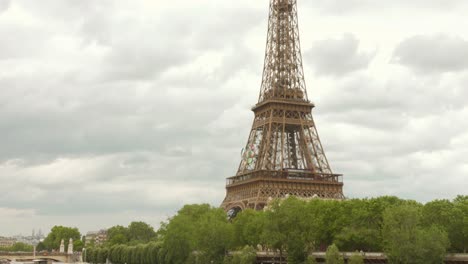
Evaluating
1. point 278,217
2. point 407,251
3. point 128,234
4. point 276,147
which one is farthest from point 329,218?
point 128,234

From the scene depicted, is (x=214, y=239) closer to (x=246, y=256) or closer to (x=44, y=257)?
(x=246, y=256)

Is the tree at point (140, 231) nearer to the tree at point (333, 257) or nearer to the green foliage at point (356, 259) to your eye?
the tree at point (333, 257)

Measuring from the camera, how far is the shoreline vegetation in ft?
196

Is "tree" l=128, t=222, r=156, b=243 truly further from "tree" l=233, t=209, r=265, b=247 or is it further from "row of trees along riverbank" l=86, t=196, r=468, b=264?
"tree" l=233, t=209, r=265, b=247

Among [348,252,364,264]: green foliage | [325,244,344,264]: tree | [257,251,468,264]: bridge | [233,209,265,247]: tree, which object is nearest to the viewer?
[257,251,468,264]: bridge

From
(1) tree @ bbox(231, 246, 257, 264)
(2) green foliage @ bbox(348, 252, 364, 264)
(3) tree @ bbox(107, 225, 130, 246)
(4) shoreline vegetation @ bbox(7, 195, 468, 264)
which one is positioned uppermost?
(3) tree @ bbox(107, 225, 130, 246)

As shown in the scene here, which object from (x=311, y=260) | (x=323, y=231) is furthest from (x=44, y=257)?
(x=311, y=260)

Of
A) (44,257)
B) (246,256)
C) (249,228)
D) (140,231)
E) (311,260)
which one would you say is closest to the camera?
(311,260)

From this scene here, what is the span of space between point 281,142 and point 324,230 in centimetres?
2965

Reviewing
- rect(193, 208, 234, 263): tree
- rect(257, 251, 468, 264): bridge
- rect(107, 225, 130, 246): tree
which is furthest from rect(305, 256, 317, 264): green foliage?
rect(107, 225, 130, 246): tree

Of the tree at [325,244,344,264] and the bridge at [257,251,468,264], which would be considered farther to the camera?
the tree at [325,244,344,264]

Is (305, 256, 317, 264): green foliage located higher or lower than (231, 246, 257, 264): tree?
lower

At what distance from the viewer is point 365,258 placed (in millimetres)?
67625

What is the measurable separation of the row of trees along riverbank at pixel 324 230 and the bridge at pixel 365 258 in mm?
1279
